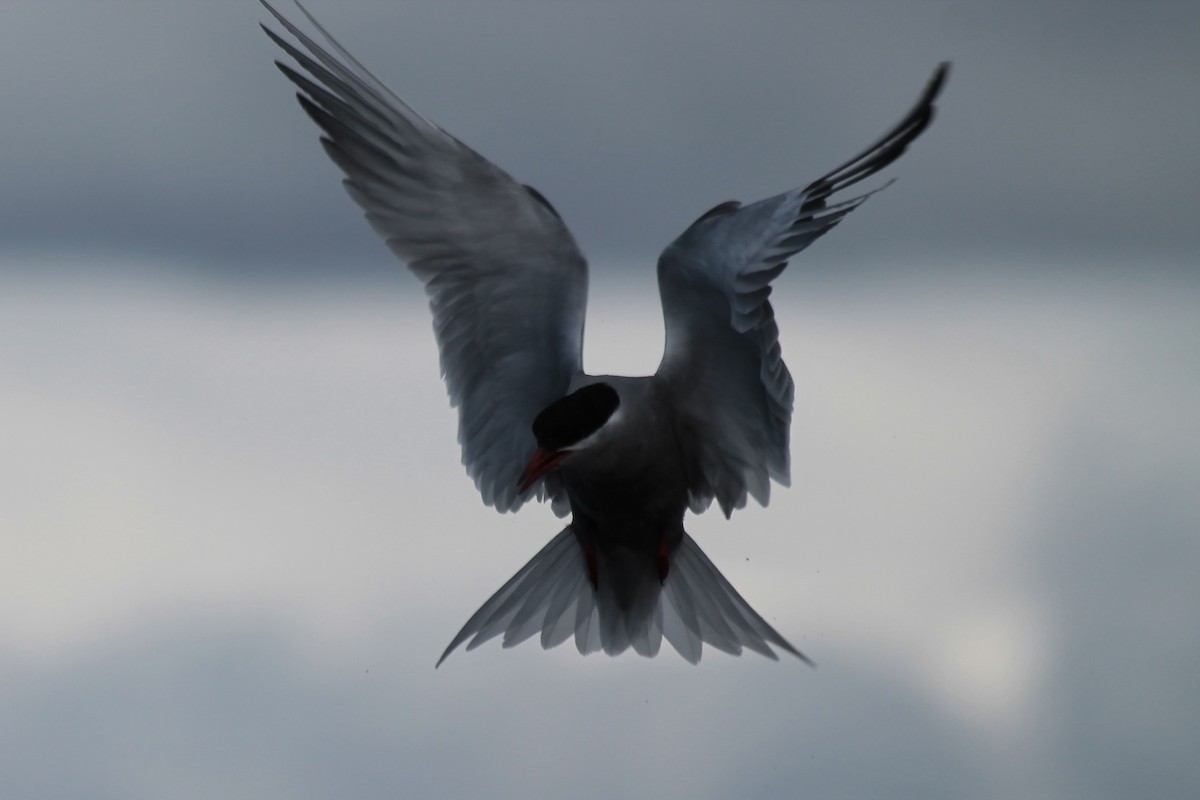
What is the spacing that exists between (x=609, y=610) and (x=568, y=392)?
2.58 feet

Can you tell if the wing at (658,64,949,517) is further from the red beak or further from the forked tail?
the red beak

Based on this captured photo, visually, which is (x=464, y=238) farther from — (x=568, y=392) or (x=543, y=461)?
(x=543, y=461)

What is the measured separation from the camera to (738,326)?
14.0 ft

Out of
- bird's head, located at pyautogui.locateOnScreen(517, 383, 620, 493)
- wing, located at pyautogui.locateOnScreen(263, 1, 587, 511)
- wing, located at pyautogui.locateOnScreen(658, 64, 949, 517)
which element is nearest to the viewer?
wing, located at pyautogui.locateOnScreen(658, 64, 949, 517)

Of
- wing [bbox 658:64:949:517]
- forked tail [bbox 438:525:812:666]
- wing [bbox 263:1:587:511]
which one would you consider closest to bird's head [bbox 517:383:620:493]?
wing [bbox 658:64:949:517]

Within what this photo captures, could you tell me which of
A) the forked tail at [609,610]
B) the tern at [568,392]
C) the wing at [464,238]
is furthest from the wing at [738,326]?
the wing at [464,238]

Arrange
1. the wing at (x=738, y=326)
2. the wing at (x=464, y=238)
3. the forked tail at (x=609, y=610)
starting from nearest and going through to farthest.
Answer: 1. the wing at (x=738, y=326)
2. the wing at (x=464, y=238)
3. the forked tail at (x=609, y=610)

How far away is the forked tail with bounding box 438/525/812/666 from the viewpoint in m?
5.20

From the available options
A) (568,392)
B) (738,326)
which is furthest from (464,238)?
(738,326)

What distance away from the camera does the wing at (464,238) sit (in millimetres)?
4949

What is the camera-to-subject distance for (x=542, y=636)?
531cm

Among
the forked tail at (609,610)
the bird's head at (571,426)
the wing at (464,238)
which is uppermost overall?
the wing at (464,238)

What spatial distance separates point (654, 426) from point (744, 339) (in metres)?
0.40

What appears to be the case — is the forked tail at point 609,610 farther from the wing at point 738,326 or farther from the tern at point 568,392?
the wing at point 738,326
